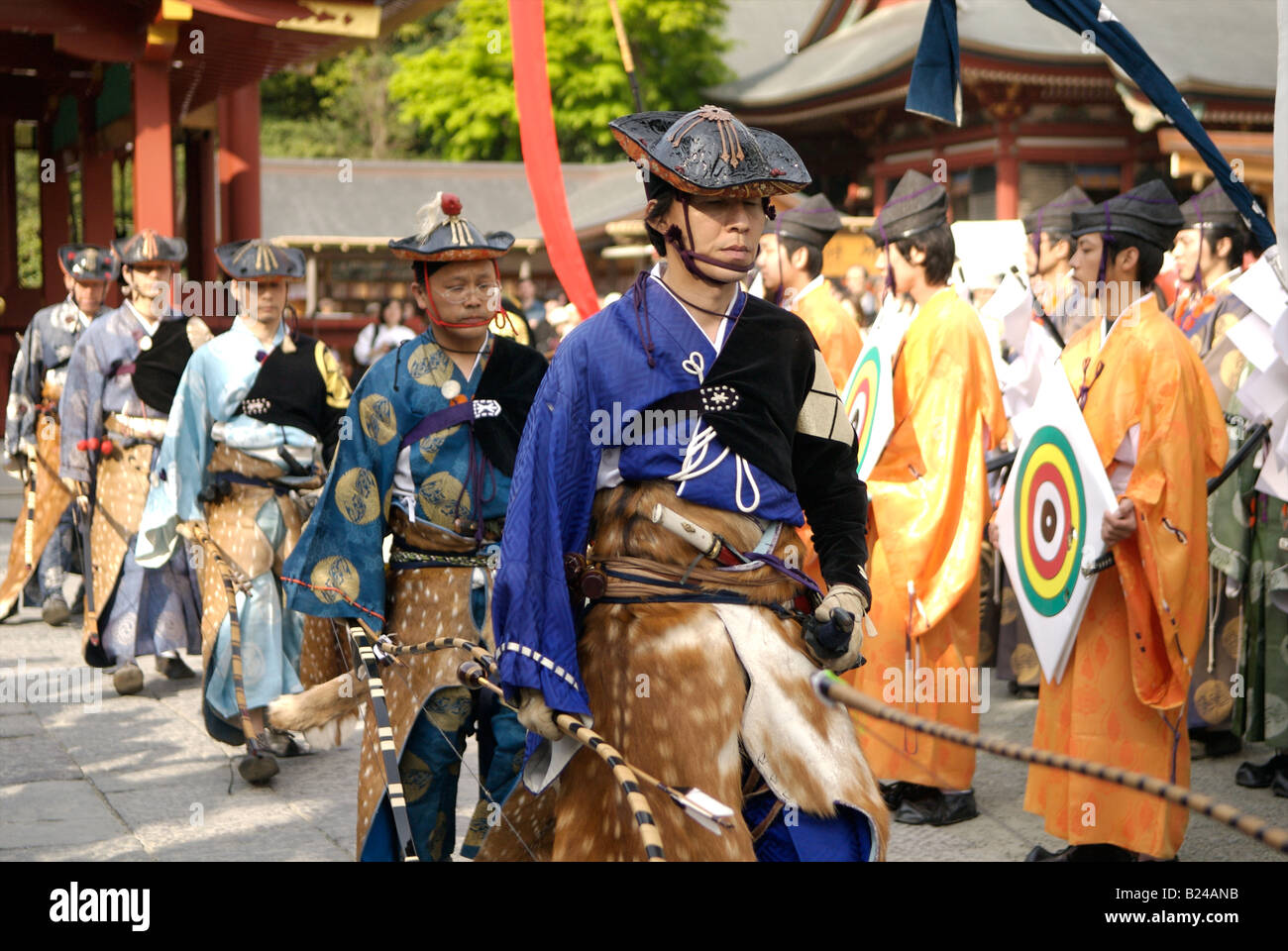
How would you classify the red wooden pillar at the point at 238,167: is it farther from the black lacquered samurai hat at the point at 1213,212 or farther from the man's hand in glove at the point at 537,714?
the man's hand in glove at the point at 537,714

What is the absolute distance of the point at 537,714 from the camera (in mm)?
2703

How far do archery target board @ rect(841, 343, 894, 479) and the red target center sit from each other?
0.68 m

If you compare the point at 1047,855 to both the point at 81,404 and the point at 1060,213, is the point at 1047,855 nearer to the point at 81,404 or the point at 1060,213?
the point at 1060,213

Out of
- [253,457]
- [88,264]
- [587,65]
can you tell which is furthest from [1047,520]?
[587,65]

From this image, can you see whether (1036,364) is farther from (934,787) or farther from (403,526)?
(403,526)

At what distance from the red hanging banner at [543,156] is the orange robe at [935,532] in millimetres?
1227

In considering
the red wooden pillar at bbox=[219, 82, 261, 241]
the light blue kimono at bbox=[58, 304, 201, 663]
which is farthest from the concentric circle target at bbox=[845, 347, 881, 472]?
the red wooden pillar at bbox=[219, 82, 261, 241]

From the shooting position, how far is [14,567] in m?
8.73

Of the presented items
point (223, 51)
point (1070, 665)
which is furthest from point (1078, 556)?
point (223, 51)

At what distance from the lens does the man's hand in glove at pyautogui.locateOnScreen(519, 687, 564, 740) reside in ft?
8.86

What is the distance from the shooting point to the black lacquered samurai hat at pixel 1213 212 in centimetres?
649

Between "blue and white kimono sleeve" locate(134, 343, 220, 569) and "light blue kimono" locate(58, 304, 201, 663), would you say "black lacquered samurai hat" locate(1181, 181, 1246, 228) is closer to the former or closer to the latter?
"blue and white kimono sleeve" locate(134, 343, 220, 569)
